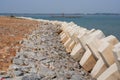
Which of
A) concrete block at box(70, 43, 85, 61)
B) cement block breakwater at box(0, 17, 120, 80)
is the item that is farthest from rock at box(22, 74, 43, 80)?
concrete block at box(70, 43, 85, 61)

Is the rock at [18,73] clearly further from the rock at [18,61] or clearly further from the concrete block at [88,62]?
the concrete block at [88,62]

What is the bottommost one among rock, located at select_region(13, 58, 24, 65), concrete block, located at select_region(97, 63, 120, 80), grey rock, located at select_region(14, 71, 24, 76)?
concrete block, located at select_region(97, 63, 120, 80)

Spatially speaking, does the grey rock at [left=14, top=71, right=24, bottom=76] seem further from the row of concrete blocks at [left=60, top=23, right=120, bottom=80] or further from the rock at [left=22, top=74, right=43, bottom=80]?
the row of concrete blocks at [left=60, top=23, right=120, bottom=80]

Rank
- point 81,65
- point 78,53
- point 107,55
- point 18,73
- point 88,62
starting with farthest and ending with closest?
point 78,53, point 81,65, point 88,62, point 107,55, point 18,73

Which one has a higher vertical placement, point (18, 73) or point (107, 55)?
point (107, 55)

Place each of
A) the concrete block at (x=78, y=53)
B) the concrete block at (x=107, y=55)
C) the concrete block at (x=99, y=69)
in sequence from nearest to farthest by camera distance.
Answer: the concrete block at (x=107, y=55), the concrete block at (x=99, y=69), the concrete block at (x=78, y=53)

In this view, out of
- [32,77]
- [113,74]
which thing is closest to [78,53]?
[113,74]

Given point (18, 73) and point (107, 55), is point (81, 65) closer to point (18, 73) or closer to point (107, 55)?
point (107, 55)

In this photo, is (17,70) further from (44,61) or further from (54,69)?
(44,61)

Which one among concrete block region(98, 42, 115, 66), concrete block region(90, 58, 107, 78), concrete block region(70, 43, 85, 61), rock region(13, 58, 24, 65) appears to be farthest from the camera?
concrete block region(70, 43, 85, 61)

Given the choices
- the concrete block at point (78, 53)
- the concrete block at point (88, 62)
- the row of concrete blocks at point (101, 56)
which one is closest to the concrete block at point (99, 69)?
the row of concrete blocks at point (101, 56)

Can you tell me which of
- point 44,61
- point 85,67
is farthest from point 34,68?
point 85,67

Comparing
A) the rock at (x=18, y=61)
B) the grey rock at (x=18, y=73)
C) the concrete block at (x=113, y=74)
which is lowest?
the concrete block at (x=113, y=74)

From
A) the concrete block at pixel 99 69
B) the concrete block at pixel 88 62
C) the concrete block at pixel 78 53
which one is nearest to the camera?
the concrete block at pixel 99 69
